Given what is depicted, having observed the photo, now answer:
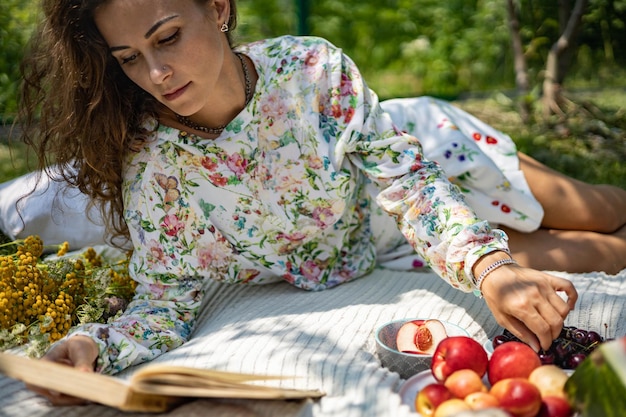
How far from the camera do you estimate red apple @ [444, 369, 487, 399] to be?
5.96ft

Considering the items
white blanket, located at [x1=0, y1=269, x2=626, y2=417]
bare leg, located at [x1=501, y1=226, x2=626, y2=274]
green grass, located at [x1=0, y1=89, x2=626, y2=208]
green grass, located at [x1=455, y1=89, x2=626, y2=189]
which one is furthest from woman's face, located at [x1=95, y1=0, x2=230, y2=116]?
green grass, located at [x1=455, y1=89, x2=626, y2=189]

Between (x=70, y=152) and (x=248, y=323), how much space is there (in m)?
0.86

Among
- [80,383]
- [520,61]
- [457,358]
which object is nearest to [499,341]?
[457,358]

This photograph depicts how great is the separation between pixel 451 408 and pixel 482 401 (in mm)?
73

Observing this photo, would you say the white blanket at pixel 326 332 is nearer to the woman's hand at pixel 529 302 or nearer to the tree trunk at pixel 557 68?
the woman's hand at pixel 529 302

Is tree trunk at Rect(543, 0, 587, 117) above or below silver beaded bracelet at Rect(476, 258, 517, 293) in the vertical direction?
below

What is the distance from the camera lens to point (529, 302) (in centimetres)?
203

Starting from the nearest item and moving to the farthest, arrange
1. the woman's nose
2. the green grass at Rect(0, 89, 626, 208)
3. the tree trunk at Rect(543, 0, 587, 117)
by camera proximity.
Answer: the woman's nose → the green grass at Rect(0, 89, 626, 208) → the tree trunk at Rect(543, 0, 587, 117)

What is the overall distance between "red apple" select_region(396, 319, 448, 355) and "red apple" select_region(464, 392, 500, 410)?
0.43 m

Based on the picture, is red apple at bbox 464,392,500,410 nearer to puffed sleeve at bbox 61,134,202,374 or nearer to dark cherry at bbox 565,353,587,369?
dark cherry at bbox 565,353,587,369

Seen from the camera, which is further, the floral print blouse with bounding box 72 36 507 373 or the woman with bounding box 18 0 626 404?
the floral print blouse with bounding box 72 36 507 373

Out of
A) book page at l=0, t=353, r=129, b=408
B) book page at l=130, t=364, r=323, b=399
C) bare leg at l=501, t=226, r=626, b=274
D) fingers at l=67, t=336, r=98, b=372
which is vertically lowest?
bare leg at l=501, t=226, r=626, b=274

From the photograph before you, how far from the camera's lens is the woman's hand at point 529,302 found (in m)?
2.02

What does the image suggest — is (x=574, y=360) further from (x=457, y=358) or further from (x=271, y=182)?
(x=271, y=182)
